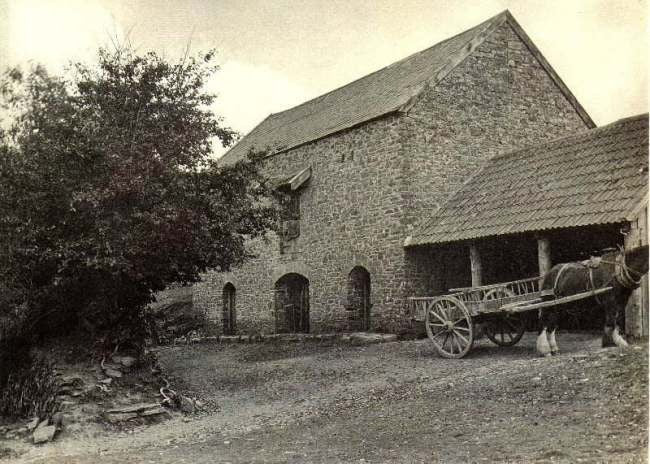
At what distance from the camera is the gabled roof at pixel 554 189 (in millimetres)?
12094

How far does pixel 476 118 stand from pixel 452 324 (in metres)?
7.78

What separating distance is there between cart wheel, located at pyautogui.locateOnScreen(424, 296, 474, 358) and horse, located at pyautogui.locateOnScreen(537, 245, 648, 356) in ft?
4.24

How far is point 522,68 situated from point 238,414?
43.2 ft

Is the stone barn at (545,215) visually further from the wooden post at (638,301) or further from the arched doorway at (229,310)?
the arched doorway at (229,310)

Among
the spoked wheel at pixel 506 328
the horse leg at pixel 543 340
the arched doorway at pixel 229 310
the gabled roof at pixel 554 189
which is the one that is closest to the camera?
the horse leg at pixel 543 340

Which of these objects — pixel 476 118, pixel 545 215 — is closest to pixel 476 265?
pixel 545 215

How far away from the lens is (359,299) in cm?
1767

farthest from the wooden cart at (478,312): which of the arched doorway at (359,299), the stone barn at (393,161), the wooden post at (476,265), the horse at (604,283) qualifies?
the arched doorway at (359,299)

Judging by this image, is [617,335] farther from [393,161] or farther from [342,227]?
[342,227]

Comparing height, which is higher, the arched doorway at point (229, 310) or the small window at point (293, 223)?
the small window at point (293, 223)

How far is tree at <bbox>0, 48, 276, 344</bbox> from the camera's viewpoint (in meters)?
10.6

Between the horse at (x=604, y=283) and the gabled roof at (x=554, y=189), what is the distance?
1628mm

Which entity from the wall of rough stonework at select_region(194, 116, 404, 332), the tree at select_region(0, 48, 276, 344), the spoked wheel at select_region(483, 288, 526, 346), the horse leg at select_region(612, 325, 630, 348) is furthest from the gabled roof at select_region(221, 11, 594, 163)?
the horse leg at select_region(612, 325, 630, 348)

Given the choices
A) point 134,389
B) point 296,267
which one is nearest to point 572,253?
point 296,267
